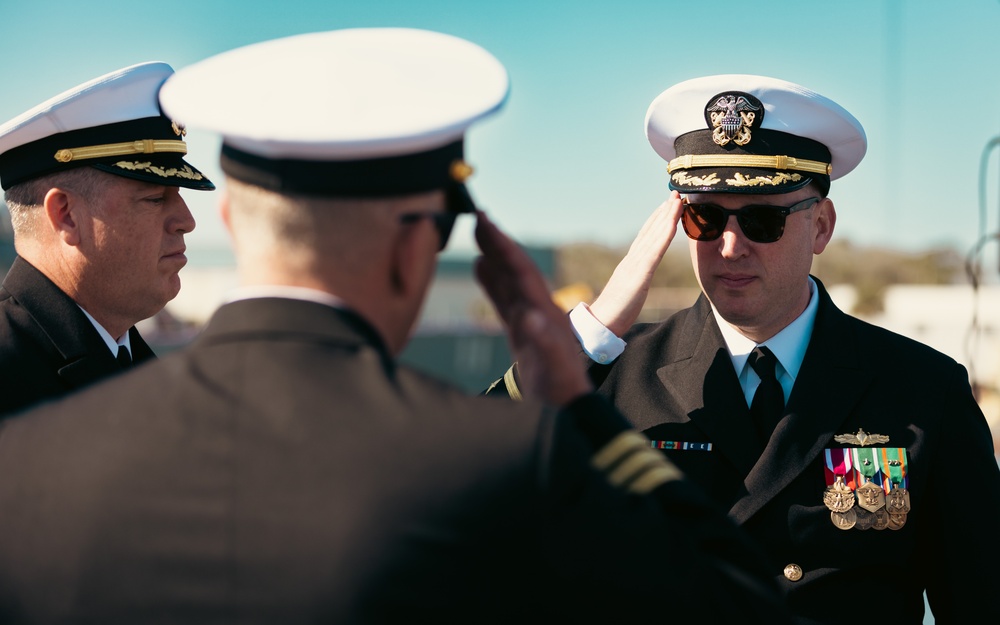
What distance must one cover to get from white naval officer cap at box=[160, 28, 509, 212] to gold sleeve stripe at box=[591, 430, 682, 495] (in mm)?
479

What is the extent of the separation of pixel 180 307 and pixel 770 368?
49702 millimetres

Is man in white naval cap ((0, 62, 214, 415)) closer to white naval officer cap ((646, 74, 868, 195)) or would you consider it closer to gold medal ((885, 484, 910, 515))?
white naval officer cap ((646, 74, 868, 195))

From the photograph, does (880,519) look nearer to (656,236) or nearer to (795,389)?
(795,389)

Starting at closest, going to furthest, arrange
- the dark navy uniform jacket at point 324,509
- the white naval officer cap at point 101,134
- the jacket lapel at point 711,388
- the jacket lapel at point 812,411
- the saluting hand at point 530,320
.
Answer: the dark navy uniform jacket at point 324,509
the saluting hand at point 530,320
the jacket lapel at point 812,411
the jacket lapel at point 711,388
the white naval officer cap at point 101,134

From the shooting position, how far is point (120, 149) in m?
3.19

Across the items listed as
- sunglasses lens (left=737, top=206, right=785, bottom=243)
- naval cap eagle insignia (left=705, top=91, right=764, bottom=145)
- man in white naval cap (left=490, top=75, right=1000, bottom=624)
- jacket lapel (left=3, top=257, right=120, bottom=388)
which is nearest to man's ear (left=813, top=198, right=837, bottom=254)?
man in white naval cap (left=490, top=75, right=1000, bottom=624)

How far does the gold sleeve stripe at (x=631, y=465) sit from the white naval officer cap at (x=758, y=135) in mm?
1623

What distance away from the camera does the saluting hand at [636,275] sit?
3.03 meters

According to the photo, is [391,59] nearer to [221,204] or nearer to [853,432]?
[221,204]

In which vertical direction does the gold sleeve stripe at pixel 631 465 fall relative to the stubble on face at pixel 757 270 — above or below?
above

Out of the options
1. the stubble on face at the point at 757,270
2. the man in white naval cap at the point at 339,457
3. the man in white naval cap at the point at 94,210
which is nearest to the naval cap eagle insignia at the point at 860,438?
the stubble on face at the point at 757,270

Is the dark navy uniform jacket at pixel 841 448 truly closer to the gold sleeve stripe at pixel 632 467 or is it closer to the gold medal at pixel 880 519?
the gold medal at pixel 880 519

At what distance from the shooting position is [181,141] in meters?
3.37

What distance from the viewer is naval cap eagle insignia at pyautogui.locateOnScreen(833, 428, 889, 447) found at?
2934 mm
